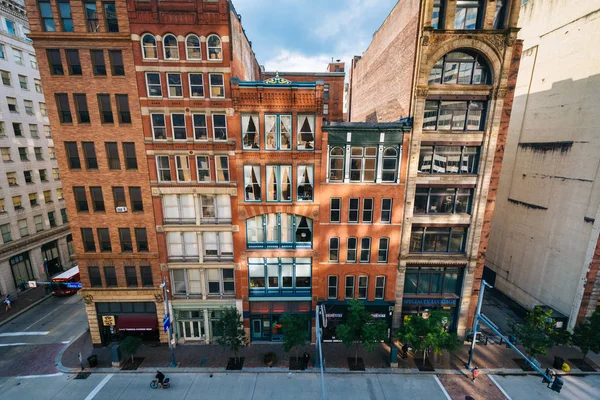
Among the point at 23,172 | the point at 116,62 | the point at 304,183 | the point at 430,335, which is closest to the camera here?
the point at 116,62

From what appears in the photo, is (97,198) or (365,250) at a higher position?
(97,198)

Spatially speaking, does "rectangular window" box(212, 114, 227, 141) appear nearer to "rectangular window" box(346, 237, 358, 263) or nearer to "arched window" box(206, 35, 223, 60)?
"arched window" box(206, 35, 223, 60)

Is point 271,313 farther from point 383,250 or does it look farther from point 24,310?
point 24,310

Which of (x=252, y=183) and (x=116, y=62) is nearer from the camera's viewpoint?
(x=116, y=62)

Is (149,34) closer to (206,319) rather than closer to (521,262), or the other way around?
(206,319)

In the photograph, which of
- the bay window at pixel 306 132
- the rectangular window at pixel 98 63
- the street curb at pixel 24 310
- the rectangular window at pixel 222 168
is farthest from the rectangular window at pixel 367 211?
the street curb at pixel 24 310

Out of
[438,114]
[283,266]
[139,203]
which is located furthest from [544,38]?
[139,203]

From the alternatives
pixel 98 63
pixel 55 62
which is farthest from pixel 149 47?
pixel 55 62
